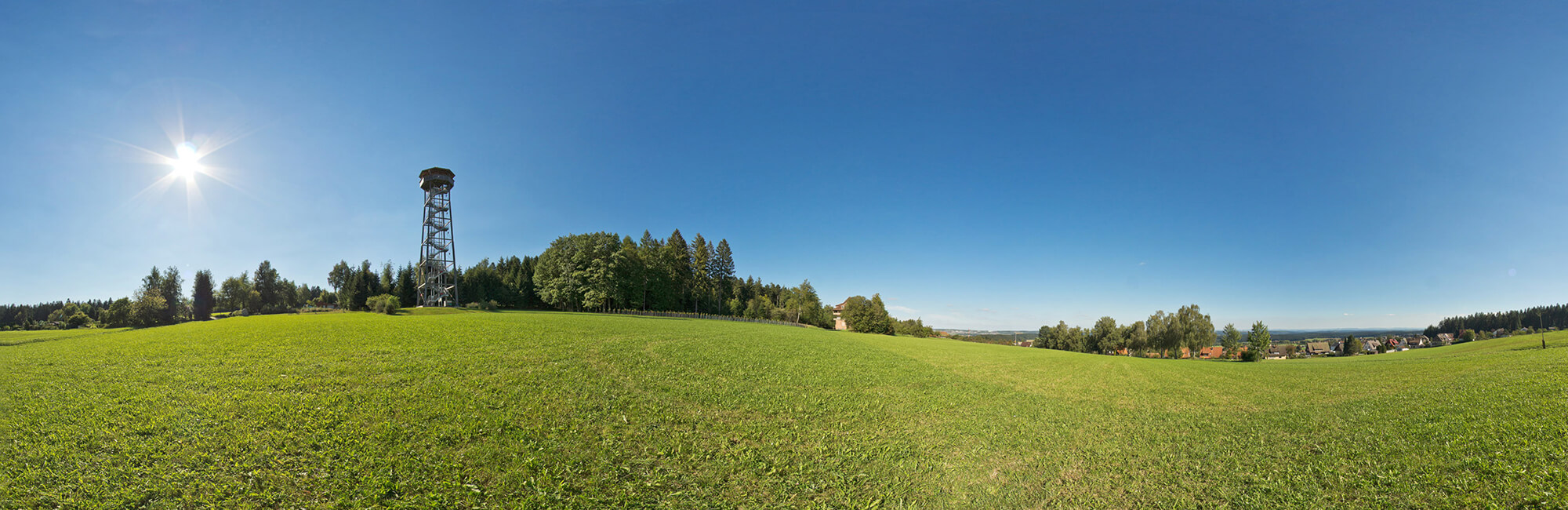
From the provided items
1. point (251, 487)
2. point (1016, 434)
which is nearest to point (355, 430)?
point (251, 487)

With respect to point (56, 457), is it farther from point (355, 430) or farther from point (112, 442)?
point (355, 430)

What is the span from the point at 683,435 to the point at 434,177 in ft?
170

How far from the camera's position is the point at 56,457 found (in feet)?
20.4

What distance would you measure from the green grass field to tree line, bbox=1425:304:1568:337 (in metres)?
122

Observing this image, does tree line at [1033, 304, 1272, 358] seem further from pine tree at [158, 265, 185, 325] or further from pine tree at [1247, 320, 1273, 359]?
pine tree at [158, 265, 185, 325]

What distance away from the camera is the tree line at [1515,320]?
81312mm

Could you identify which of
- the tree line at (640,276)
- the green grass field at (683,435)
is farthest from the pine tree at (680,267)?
the green grass field at (683,435)

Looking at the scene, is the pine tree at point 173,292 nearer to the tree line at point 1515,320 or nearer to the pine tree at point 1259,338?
the pine tree at point 1259,338

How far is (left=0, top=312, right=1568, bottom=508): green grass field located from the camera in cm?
604

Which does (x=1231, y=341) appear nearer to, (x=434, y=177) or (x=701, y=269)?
(x=701, y=269)

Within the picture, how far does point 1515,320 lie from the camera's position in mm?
84562

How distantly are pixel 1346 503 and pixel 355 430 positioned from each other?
46.9ft

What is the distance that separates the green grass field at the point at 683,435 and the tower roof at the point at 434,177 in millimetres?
35959

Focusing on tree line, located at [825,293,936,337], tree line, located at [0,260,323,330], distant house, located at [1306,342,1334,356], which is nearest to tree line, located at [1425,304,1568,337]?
distant house, located at [1306,342,1334,356]
